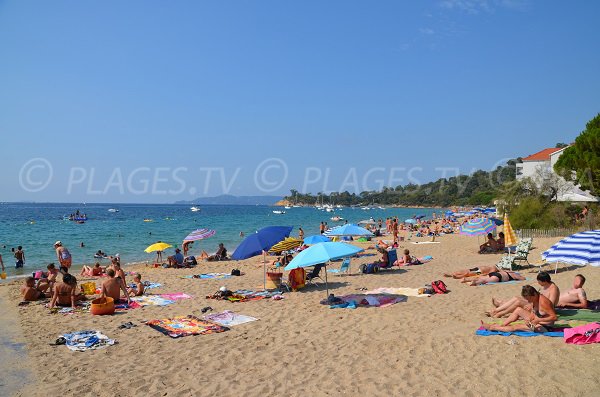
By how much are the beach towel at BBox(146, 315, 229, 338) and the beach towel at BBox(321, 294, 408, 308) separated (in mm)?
2567

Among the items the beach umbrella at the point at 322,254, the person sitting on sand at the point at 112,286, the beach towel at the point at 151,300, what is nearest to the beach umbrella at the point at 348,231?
the beach umbrella at the point at 322,254

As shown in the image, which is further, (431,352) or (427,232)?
(427,232)

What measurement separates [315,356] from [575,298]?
447 cm

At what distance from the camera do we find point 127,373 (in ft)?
18.5

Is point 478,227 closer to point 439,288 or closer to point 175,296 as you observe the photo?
point 439,288

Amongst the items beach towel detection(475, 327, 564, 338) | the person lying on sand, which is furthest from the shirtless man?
the person lying on sand

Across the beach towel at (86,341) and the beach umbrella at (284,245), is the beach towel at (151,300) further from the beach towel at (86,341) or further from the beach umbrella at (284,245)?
the beach umbrella at (284,245)

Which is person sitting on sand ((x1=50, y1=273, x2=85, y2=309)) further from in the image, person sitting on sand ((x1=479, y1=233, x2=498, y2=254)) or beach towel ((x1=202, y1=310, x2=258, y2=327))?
person sitting on sand ((x1=479, y1=233, x2=498, y2=254))

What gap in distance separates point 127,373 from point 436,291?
21.9 feet

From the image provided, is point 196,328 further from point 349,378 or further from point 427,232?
point 427,232

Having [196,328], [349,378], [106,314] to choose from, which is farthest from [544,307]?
[106,314]

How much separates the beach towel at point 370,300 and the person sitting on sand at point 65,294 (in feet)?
18.3

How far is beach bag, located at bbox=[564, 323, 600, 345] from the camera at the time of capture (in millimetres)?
5562

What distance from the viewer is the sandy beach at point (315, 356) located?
489 centimetres
